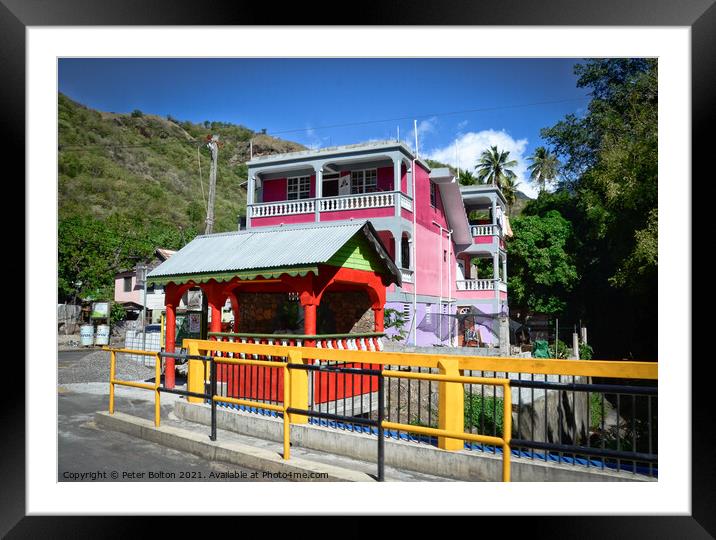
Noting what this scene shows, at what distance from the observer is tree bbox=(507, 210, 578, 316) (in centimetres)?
2841

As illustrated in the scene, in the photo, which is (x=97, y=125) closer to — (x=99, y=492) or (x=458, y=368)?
(x=99, y=492)

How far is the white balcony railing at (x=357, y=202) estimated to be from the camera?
18906 mm

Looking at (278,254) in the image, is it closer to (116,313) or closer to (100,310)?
(100,310)

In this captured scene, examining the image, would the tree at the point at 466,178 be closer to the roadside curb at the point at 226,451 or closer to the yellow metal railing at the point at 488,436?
the roadside curb at the point at 226,451

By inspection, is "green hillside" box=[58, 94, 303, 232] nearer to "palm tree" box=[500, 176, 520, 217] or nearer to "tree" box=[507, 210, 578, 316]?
A: "tree" box=[507, 210, 578, 316]

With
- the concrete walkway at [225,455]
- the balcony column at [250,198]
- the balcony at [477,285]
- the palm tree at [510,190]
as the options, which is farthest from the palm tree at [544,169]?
the concrete walkway at [225,455]

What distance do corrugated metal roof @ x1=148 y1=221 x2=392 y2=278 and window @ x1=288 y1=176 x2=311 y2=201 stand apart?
960 centimetres

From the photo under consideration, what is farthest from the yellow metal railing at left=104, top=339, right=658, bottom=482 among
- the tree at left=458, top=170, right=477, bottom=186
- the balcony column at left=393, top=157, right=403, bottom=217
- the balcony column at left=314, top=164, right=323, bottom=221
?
the tree at left=458, top=170, right=477, bottom=186

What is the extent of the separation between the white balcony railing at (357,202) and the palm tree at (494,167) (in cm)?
2200

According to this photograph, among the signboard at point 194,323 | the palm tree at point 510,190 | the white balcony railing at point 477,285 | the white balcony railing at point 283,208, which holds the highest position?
the palm tree at point 510,190

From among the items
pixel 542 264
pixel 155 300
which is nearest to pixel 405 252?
pixel 542 264

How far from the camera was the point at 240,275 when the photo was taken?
35.2ft
